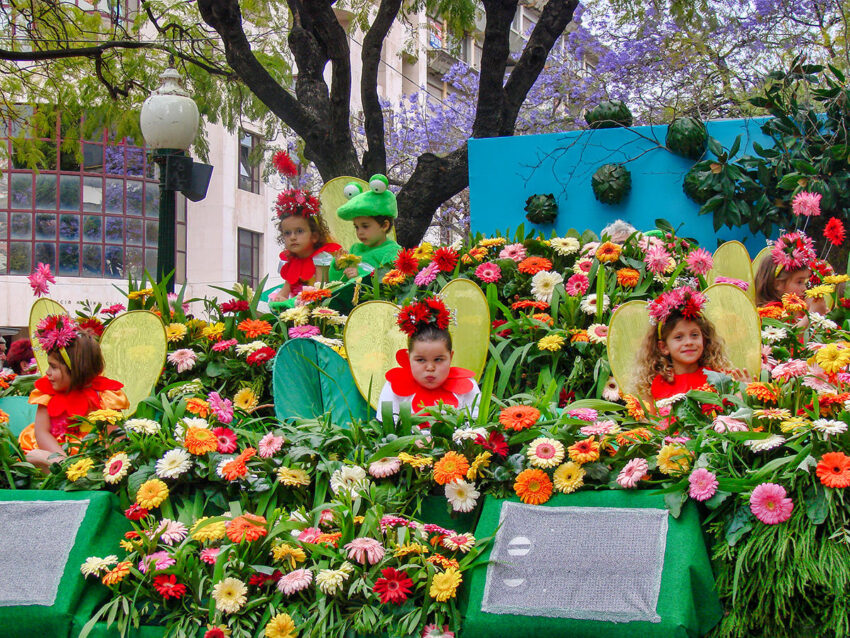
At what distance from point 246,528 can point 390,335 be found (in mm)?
1521

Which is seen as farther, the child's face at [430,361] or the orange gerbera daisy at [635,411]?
the child's face at [430,361]

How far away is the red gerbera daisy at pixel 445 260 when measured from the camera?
17.6ft

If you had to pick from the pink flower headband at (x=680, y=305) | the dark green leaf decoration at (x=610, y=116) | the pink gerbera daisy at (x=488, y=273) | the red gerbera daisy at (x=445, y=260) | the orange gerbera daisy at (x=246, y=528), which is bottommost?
the orange gerbera daisy at (x=246, y=528)

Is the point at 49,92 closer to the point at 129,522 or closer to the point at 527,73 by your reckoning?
the point at 527,73

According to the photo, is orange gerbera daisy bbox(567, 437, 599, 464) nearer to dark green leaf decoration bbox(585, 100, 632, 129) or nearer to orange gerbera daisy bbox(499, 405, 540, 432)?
orange gerbera daisy bbox(499, 405, 540, 432)

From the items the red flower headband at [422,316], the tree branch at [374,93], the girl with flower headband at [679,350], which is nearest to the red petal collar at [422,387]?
the red flower headband at [422,316]

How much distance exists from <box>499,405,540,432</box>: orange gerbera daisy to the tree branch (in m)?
5.78

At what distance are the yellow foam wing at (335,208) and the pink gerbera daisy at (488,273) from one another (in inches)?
57.6

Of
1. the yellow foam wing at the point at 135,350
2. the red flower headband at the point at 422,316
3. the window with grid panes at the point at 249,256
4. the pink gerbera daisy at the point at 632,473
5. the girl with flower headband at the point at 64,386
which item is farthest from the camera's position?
the window with grid panes at the point at 249,256

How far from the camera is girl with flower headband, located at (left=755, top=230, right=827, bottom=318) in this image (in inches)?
193

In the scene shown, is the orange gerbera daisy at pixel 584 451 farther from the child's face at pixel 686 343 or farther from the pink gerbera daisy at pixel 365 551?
the child's face at pixel 686 343

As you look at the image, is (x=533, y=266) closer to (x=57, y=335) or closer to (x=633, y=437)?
(x=633, y=437)

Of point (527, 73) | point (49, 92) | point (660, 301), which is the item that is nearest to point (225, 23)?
point (527, 73)

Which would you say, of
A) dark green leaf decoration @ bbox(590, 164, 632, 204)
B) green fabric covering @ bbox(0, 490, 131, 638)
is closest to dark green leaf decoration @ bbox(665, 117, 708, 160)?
dark green leaf decoration @ bbox(590, 164, 632, 204)
